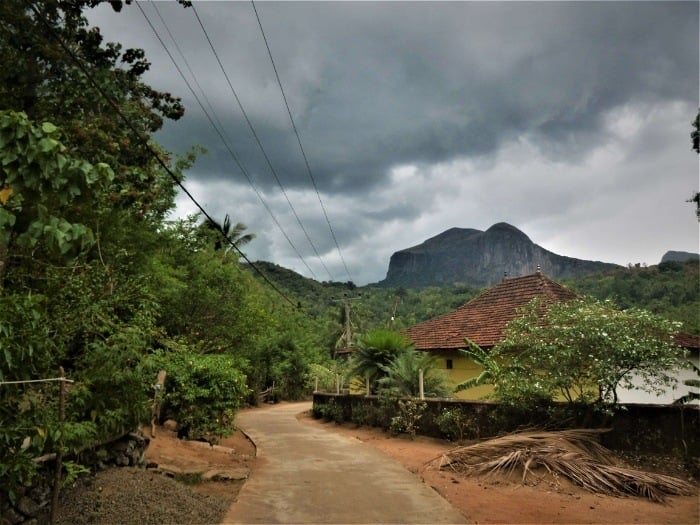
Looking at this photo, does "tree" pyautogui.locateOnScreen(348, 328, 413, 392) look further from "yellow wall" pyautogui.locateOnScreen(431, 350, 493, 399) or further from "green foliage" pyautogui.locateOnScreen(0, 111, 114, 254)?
"green foliage" pyautogui.locateOnScreen(0, 111, 114, 254)

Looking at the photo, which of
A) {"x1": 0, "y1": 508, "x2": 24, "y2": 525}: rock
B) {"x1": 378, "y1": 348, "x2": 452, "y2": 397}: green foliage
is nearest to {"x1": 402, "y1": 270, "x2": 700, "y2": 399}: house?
{"x1": 378, "y1": 348, "x2": 452, "y2": 397}: green foliage

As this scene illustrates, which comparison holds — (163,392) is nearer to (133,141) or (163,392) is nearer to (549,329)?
(133,141)

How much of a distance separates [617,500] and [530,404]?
3.24 metres

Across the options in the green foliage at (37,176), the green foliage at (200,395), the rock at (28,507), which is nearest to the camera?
the green foliage at (37,176)

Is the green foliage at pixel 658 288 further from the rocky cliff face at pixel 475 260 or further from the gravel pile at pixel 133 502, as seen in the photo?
the rocky cliff face at pixel 475 260

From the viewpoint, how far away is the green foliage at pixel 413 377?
1396 centimetres

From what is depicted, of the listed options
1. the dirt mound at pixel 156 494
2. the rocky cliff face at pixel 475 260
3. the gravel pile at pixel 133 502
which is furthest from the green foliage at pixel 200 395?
the rocky cliff face at pixel 475 260

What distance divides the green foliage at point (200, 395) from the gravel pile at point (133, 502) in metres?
4.28

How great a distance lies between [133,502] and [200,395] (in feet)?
17.1

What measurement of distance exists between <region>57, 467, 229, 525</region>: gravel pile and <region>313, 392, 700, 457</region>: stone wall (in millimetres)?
6606

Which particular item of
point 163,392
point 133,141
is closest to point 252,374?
point 163,392

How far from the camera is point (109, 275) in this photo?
6.60m

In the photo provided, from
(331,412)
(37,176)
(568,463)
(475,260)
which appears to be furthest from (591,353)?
(475,260)

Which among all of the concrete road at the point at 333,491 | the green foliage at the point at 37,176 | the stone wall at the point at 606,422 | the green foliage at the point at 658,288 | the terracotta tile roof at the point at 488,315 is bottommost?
the concrete road at the point at 333,491
